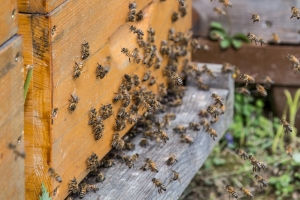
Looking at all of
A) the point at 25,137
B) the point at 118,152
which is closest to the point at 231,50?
the point at 118,152

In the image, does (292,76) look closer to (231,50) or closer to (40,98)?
(231,50)

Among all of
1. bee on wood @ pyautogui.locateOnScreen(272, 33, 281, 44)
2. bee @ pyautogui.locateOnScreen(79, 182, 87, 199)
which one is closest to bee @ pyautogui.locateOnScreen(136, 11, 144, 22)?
bee @ pyautogui.locateOnScreen(79, 182, 87, 199)

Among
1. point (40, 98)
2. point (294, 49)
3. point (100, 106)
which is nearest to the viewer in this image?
point (40, 98)

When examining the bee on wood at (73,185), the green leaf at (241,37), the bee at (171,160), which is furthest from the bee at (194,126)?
the green leaf at (241,37)

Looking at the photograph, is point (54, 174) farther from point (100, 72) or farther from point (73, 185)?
point (100, 72)

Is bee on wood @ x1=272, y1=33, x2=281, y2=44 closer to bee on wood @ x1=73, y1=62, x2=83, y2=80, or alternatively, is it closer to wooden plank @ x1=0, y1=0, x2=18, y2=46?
bee on wood @ x1=73, y1=62, x2=83, y2=80

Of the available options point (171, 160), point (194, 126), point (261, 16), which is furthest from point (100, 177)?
point (261, 16)
